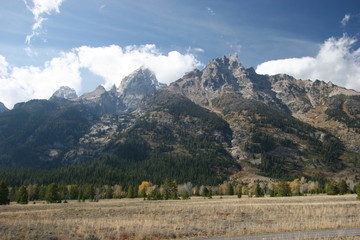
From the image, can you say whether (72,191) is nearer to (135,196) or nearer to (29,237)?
(135,196)

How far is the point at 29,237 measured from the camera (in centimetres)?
2653

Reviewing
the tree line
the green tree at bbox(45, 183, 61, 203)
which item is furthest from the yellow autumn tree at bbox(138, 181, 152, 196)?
the green tree at bbox(45, 183, 61, 203)

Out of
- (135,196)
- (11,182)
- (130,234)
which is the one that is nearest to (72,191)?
(135,196)

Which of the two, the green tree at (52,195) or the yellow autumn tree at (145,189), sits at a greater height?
the green tree at (52,195)

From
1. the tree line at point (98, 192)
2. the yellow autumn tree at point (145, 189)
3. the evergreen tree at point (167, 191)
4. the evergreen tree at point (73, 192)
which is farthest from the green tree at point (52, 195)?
the yellow autumn tree at point (145, 189)

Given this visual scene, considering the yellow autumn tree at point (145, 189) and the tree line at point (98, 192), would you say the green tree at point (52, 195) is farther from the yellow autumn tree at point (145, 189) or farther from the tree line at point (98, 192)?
the yellow autumn tree at point (145, 189)

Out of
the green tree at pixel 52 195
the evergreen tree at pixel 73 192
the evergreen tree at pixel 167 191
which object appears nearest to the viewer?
the green tree at pixel 52 195

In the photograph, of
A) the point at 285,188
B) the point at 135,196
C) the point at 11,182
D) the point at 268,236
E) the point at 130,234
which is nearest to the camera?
the point at 268,236

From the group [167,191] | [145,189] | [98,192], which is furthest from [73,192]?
[145,189]

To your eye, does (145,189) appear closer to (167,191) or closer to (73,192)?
(167,191)

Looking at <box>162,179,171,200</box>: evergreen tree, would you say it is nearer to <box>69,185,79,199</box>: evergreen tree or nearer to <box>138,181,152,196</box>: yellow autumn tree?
<box>138,181,152,196</box>: yellow autumn tree

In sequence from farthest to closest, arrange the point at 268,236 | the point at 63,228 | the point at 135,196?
the point at 135,196, the point at 63,228, the point at 268,236

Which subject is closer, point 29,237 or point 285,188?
point 29,237

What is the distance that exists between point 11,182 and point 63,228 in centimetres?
19904
